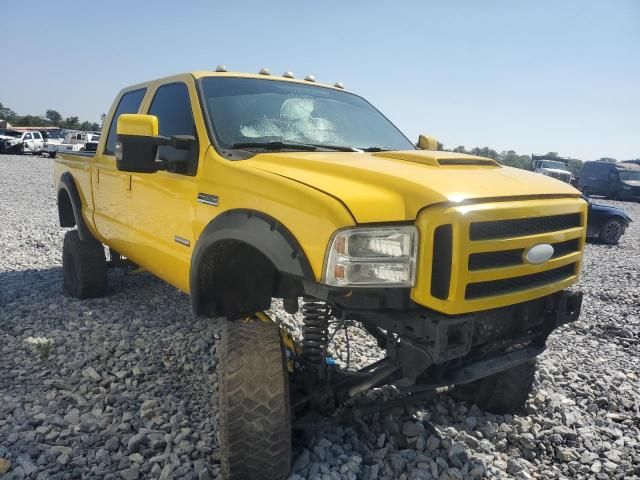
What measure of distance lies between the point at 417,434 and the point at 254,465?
3.50 feet

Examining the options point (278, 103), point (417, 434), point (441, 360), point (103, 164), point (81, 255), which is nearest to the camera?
point (441, 360)

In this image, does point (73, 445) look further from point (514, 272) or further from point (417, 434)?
point (514, 272)

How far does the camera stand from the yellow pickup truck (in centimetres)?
212

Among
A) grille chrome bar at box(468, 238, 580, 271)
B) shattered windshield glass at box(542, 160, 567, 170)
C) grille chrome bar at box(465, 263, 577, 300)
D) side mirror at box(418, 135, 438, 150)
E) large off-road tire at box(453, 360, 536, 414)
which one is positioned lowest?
large off-road tire at box(453, 360, 536, 414)

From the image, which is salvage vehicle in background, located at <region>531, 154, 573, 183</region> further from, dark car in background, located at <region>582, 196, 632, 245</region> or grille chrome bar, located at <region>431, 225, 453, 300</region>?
grille chrome bar, located at <region>431, 225, 453, 300</region>

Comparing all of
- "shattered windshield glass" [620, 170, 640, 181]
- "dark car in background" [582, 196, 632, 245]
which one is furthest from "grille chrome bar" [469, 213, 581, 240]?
"shattered windshield glass" [620, 170, 640, 181]

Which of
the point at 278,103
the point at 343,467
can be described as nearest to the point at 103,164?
the point at 278,103

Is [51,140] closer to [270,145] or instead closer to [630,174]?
[630,174]

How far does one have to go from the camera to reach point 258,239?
7.95 feet

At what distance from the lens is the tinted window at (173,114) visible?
320cm

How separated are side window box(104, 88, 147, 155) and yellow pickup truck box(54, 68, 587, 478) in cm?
75

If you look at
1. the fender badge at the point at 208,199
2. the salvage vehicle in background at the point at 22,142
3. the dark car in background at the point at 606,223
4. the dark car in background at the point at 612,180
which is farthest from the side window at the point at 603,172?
the salvage vehicle in background at the point at 22,142

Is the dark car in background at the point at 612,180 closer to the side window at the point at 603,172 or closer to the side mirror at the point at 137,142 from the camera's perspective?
the side window at the point at 603,172

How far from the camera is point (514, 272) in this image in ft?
7.66
